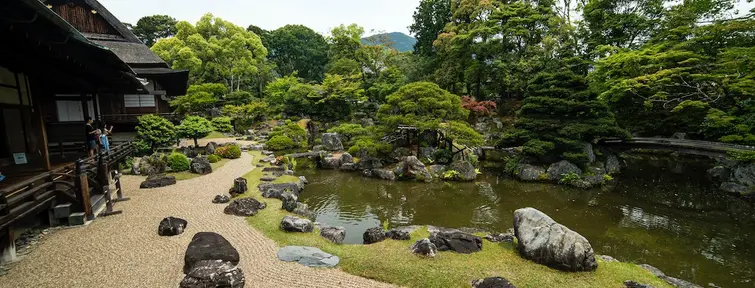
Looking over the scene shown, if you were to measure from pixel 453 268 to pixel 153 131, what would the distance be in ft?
52.3

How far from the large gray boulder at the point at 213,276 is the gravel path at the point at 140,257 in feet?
0.96

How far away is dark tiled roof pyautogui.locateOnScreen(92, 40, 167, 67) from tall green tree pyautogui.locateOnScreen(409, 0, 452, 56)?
21.7 meters

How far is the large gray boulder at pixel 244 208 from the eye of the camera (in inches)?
364

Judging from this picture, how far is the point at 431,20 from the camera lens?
31.0m

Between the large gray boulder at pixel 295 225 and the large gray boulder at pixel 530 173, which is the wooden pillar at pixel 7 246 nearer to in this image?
→ the large gray boulder at pixel 295 225

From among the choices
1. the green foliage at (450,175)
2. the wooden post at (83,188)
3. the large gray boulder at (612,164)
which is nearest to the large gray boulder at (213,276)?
the wooden post at (83,188)

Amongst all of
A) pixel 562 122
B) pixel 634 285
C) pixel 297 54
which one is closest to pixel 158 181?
pixel 634 285

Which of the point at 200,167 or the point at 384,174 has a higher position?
the point at 200,167

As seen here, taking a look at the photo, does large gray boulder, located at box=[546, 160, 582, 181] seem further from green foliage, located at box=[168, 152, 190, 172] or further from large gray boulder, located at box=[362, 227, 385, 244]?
green foliage, located at box=[168, 152, 190, 172]

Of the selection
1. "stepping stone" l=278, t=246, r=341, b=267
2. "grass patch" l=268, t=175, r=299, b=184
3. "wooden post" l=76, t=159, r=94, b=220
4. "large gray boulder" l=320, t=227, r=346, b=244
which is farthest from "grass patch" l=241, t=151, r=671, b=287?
"grass patch" l=268, t=175, r=299, b=184

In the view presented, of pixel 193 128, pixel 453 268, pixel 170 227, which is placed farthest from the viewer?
pixel 193 128

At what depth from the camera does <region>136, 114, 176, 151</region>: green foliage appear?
51.8 ft

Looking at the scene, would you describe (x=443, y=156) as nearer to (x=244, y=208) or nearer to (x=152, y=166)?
(x=244, y=208)

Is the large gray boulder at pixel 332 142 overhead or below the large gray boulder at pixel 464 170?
overhead
